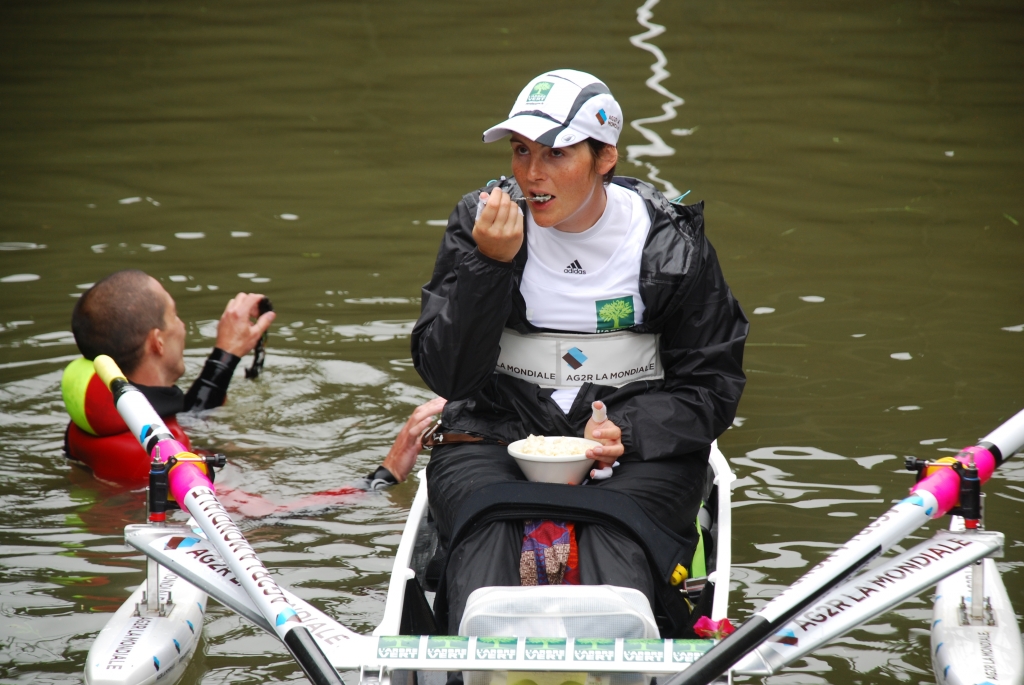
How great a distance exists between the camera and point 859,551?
9.30ft

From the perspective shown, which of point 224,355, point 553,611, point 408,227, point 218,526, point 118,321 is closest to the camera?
point 553,611

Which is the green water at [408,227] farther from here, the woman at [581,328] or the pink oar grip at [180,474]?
the woman at [581,328]

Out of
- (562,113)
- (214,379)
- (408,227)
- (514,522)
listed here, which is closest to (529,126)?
(562,113)

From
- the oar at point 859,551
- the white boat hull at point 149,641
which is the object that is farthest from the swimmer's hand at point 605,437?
the white boat hull at point 149,641

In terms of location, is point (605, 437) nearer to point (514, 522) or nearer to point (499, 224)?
point (514, 522)

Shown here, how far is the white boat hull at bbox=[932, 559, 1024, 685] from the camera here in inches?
129

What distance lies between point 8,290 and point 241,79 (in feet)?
16.3

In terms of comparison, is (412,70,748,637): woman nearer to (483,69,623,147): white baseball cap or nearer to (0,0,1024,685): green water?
(483,69,623,147): white baseball cap

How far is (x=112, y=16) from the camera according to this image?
13.4 meters

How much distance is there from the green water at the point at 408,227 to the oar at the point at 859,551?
84 centimetres

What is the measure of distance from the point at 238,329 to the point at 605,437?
236 centimetres

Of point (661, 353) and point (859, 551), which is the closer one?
point (859, 551)

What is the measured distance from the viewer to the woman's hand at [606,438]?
3.24 metres

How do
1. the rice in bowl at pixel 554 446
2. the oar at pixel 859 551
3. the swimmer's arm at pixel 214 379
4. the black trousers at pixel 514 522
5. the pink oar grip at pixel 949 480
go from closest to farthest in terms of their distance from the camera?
the oar at pixel 859 551 < the black trousers at pixel 514 522 < the pink oar grip at pixel 949 480 < the rice in bowl at pixel 554 446 < the swimmer's arm at pixel 214 379
